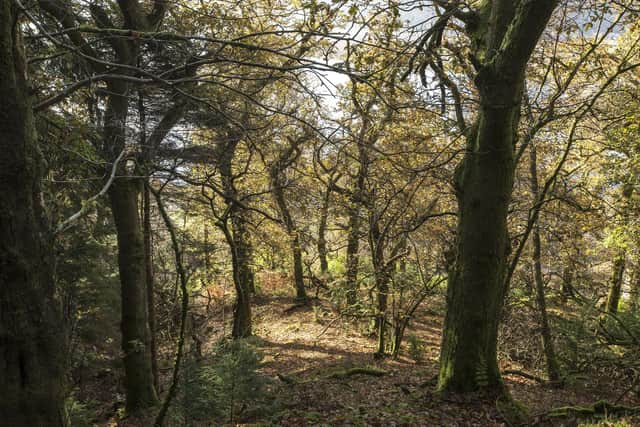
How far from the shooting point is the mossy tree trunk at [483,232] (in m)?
4.88

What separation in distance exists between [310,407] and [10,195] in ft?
17.1

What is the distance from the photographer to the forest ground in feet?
16.1

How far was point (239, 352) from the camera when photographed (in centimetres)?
547

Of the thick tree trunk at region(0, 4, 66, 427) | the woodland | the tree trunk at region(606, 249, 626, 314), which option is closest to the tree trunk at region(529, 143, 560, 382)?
the woodland

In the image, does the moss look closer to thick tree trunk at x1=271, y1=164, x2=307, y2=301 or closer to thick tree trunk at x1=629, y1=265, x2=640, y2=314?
thick tree trunk at x1=271, y1=164, x2=307, y2=301

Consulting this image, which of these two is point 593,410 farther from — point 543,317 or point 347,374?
point 347,374

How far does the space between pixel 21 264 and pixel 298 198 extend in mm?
7342

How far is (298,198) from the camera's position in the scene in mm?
9359

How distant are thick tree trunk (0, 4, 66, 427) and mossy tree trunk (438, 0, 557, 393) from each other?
14.9 feet

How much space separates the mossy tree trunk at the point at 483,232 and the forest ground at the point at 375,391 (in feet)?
1.55

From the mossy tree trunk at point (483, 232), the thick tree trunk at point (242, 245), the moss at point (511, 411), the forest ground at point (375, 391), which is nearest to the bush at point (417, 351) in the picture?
the forest ground at point (375, 391)

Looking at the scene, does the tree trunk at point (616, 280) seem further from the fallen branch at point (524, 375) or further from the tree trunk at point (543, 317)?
the fallen branch at point (524, 375)

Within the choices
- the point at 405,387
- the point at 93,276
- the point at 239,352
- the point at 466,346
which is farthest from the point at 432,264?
the point at 93,276

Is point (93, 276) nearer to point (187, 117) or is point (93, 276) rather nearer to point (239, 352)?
point (187, 117)
